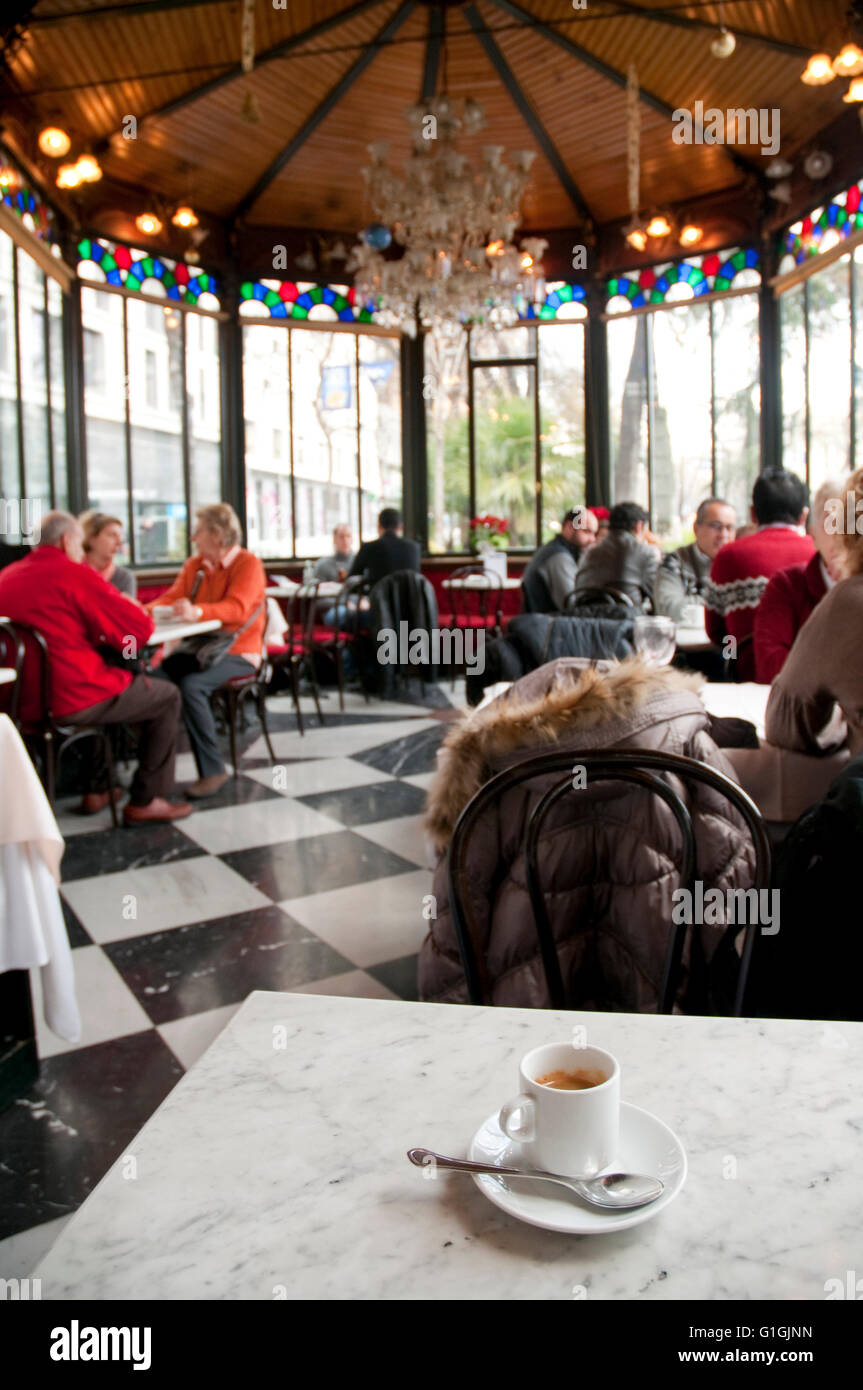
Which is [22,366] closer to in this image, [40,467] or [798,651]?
[40,467]

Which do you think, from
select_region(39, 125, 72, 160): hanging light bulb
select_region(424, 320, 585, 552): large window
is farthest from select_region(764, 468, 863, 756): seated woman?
select_region(424, 320, 585, 552): large window

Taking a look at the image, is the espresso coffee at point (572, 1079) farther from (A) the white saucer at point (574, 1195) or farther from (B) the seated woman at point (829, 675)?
(B) the seated woman at point (829, 675)

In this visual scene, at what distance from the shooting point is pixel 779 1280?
22.5 inches

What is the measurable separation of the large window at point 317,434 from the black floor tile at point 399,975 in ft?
22.5

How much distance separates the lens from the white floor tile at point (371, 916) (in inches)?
111

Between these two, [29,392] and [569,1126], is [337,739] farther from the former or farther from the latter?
[569,1126]

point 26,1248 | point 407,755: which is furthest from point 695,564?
point 26,1248

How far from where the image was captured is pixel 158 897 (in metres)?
3.24

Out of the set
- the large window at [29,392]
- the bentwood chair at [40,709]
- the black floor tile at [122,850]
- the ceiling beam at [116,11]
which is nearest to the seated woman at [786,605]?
the black floor tile at [122,850]

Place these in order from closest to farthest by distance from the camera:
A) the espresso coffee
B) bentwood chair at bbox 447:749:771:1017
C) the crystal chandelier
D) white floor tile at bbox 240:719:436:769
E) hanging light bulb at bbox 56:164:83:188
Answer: the espresso coffee < bentwood chair at bbox 447:749:771:1017 < white floor tile at bbox 240:719:436:769 < hanging light bulb at bbox 56:164:83:188 < the crystal chandelier

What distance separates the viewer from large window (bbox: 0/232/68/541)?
19.4 feet

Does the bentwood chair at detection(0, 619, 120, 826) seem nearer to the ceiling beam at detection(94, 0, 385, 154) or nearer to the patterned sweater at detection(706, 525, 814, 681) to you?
the patterned sweater at detection(706, 525, 814, 681)

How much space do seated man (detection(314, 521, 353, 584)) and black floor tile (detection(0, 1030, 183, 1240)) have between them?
20.5ft
